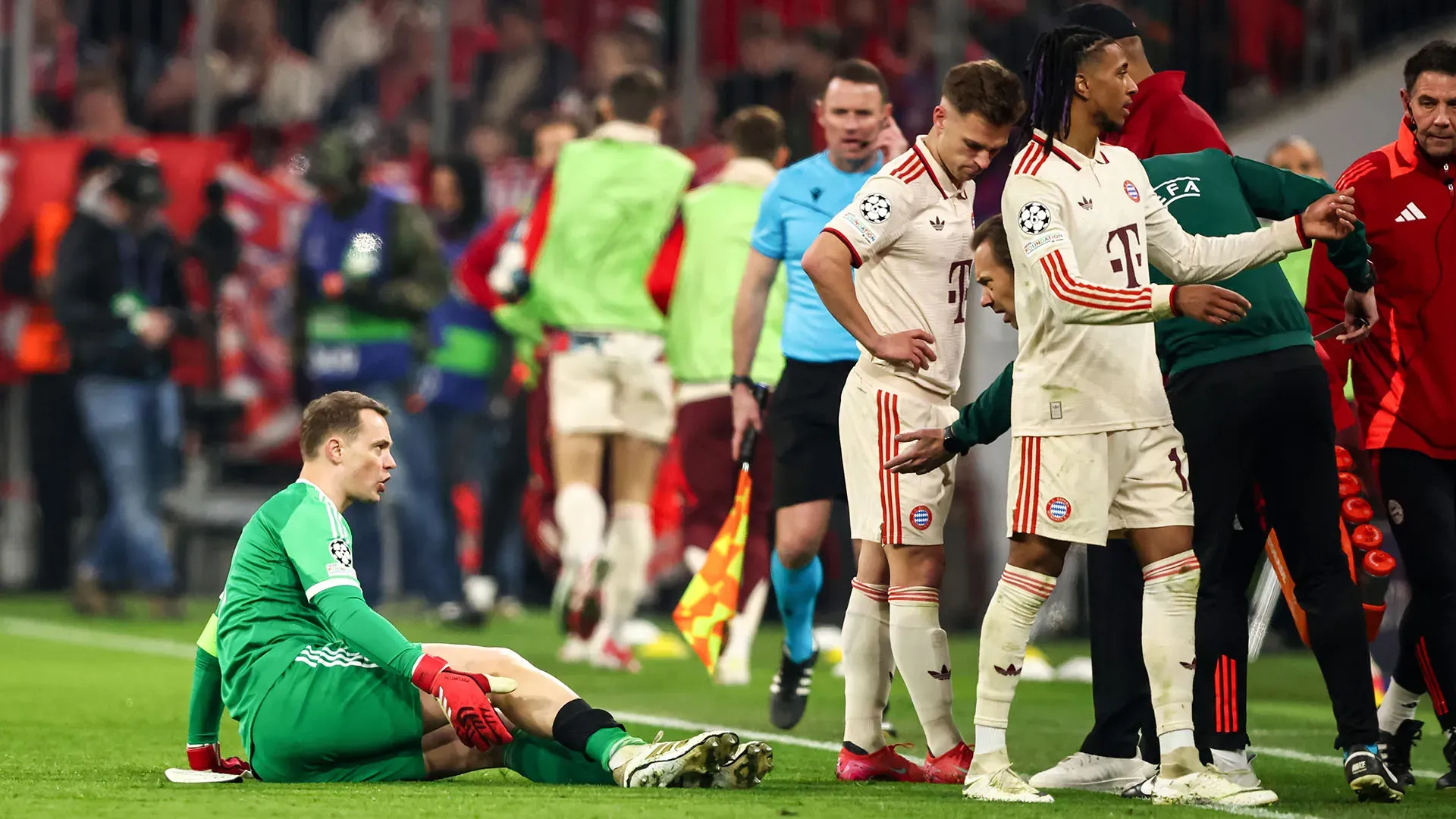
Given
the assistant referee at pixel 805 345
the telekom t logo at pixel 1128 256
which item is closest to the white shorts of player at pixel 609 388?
the assistant referee at pixel 805 345

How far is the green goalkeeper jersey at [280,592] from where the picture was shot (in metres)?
5.59

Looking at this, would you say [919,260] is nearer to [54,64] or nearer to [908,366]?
[908,366]

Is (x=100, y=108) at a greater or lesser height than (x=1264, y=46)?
lesser

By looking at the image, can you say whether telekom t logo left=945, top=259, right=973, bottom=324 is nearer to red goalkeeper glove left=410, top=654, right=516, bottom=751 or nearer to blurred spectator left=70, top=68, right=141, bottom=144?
red goalkeeper glove left=410, top=654, right=516, bottom=751

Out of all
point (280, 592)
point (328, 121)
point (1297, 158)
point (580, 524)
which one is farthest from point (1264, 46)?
point (280, 592)

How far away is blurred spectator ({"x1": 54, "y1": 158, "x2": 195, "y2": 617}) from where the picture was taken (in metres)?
13.3

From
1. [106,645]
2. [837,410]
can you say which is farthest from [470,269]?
[837,410]

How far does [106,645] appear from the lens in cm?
1143

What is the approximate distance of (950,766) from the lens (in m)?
6.29

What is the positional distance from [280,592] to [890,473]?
5.63ft

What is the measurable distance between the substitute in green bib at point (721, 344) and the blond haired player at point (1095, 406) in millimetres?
4046

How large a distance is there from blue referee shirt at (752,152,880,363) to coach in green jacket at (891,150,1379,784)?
1654 mm

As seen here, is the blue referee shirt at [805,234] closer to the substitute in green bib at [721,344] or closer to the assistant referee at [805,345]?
the assistant referee at [805,345]

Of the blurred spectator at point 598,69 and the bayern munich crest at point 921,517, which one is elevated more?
the blurred spectator at point 598,69
